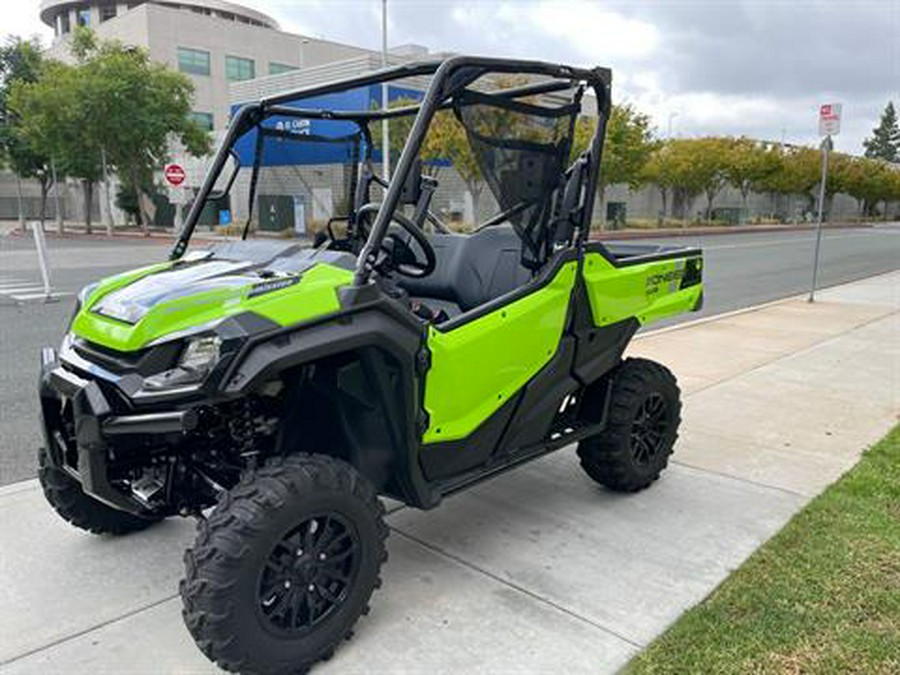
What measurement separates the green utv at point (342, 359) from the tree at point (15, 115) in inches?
1502

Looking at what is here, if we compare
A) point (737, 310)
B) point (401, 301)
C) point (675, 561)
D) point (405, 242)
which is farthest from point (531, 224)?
point (737, 310)

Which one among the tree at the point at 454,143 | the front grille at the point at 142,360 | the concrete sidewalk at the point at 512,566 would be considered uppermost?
the tree at the point at 454,143

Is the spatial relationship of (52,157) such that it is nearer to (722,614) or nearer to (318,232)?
(318,232)

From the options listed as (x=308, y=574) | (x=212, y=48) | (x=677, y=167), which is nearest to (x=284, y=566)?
(x=308, y=574)

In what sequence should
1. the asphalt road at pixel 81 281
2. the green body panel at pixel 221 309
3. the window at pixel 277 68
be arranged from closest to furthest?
1. the green body panel at pixel 221 309
2. the asphalt road at pixel 81 281
3. the window at pixel 277 68

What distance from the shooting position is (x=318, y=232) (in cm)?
391

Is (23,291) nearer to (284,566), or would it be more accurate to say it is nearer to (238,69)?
(284,566)

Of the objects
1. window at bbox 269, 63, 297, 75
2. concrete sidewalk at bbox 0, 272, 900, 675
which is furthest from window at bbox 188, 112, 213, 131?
concrete sidewalk at bbox 0, 272, 900, 675

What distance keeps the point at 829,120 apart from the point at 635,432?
30.5ft

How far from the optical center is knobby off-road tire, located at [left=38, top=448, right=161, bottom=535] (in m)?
3.13

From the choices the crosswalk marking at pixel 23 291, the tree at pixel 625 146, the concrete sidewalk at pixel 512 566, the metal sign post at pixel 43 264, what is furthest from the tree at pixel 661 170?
the concrete sidewalk at pixel 512 566

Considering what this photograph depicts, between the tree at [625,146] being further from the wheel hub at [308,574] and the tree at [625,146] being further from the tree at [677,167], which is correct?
the wheel hub at [308,574]

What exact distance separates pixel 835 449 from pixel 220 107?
47.4m

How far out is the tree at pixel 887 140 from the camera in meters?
109
